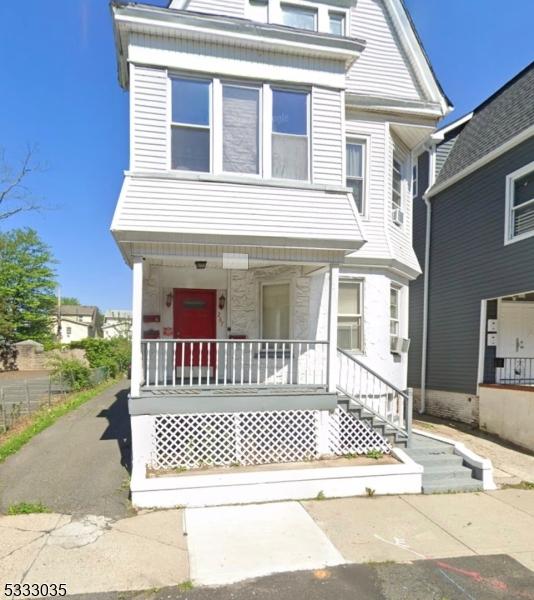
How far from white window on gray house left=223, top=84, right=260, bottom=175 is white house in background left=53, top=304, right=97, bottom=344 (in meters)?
51.2

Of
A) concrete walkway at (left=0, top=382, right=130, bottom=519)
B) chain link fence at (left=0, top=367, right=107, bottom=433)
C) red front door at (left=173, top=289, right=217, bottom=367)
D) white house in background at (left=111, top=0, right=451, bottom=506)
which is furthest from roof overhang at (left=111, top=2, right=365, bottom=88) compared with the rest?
chain link fence at (left=0, top=367, right=107, bottom=433)

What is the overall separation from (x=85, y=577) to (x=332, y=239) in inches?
208

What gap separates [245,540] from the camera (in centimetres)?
459

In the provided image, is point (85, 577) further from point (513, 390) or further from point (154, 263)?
point (513, 390)

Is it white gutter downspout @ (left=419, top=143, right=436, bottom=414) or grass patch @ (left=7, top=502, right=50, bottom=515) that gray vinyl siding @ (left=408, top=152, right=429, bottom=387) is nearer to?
white gutter downspout @ (left=419, top=143, right=436, bottom=414)

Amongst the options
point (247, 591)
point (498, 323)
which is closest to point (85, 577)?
point (247, 591)

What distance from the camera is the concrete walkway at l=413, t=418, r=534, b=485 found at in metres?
7.20

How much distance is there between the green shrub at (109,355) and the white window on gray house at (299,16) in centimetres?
1578

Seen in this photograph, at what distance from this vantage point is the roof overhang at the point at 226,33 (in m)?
6.26

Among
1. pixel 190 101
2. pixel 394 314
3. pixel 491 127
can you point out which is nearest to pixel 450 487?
pixel 394 314

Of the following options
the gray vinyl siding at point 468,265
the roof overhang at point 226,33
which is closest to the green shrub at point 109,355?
the gray vinyl siding at point 468,265

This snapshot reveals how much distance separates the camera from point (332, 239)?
21.6 ft

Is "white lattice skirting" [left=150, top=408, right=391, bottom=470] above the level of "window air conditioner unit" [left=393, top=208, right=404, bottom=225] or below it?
below

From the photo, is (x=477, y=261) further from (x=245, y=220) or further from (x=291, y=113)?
(x=245, y=220)
